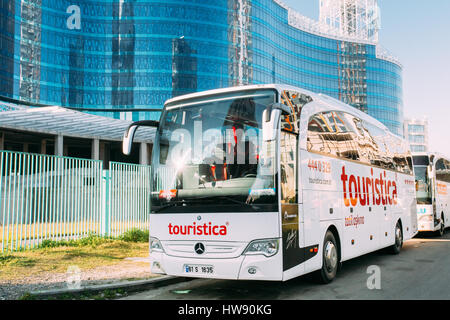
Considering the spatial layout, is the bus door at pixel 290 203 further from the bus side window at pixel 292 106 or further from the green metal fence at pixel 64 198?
the green metal fence at pixel 64 198

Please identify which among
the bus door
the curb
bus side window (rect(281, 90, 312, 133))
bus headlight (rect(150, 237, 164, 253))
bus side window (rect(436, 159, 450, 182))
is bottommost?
the curb

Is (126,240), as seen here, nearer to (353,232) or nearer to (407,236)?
(353,232)

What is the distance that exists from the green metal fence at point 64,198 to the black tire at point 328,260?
732 centimetres

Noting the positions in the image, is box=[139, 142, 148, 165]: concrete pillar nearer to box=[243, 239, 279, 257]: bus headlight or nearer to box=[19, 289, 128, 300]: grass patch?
box=[19, 289, 128, 300]: grass patch

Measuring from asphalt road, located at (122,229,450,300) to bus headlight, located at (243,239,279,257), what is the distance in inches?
39.2

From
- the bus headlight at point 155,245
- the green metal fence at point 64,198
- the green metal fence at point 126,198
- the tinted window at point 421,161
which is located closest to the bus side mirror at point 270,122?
the bus headlight at point 155,245

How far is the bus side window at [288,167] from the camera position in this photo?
6405mm

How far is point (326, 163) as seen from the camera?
313 inches

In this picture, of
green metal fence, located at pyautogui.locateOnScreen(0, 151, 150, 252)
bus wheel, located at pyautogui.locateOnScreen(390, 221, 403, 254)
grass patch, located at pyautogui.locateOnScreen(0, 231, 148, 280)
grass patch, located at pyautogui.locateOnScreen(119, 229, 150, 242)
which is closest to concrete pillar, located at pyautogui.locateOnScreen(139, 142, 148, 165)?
green metal fence, located at pyautogui.locateOnScreen(0, 151, 150, 252)

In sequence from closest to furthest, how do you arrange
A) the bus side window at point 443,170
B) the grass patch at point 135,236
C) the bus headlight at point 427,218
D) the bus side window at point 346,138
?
1. the bus side window at point 346,138
2. the grass patch at point 135,236
3. the bus headlight at point 427,218
4. the bus side window at point 443,170

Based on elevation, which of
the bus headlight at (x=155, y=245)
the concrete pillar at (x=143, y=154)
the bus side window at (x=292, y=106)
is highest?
the concrete pillar at (x=143, y=154)

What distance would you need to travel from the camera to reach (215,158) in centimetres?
661

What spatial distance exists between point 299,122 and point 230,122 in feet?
3.98

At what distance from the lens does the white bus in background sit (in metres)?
6.18
